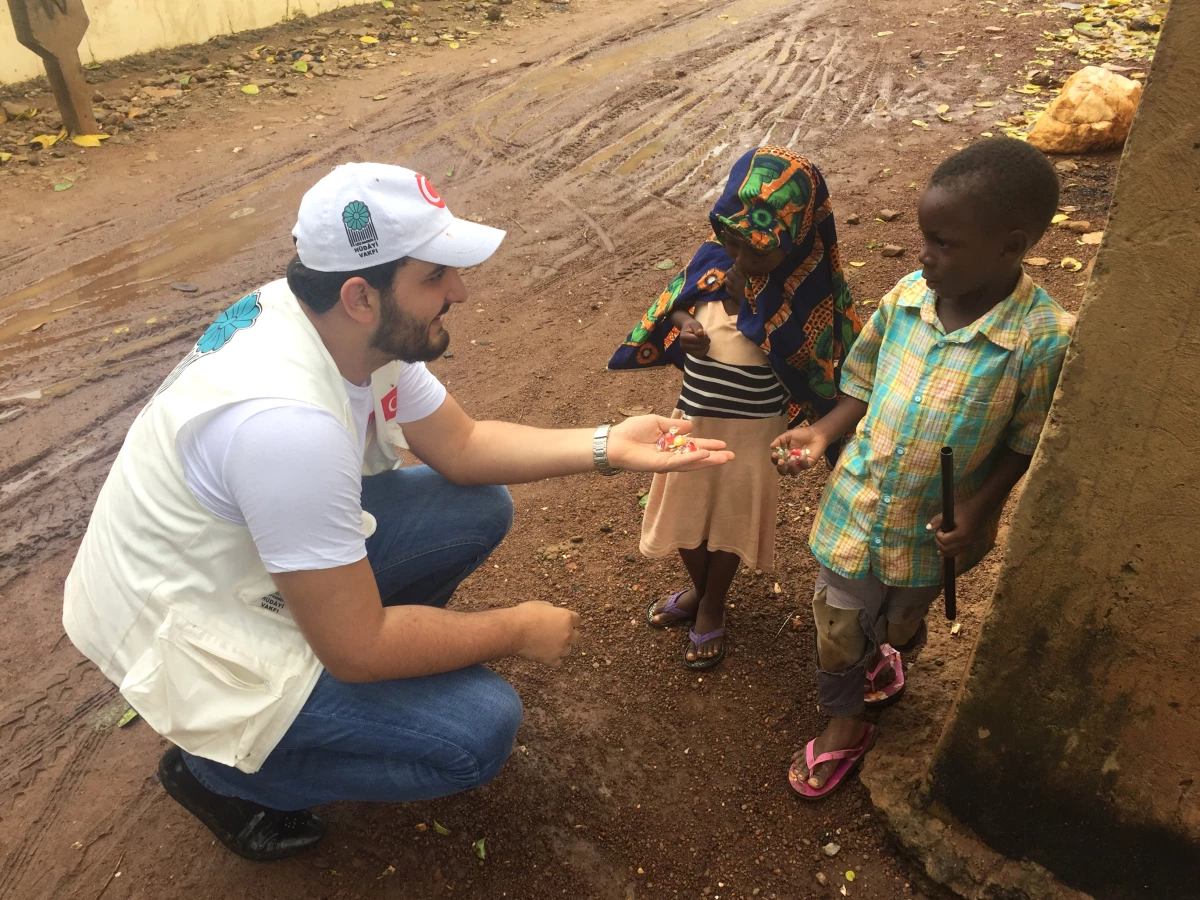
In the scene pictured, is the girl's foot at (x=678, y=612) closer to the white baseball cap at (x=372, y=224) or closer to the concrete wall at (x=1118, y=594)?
the concrete wall at (x=1118, y=594)

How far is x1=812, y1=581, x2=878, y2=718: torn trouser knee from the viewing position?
2369 millimetres

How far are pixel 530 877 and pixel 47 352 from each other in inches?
156

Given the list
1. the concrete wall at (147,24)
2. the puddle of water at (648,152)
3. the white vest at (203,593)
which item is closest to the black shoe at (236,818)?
the white vest at (203,593)

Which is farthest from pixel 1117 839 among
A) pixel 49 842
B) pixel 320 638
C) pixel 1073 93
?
pixel 1073 93

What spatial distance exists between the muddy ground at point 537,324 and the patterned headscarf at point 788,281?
3.31 feet

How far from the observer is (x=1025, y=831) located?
7.11ft

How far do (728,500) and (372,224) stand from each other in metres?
1.26

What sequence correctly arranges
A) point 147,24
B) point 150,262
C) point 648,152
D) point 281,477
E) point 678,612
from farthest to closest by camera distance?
1. point 147,24
2. point 648,152
3. point 150,262
4. point 678,612
5. point 281,477

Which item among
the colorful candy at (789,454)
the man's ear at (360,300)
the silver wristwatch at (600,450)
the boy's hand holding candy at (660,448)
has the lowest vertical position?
the silver wristwatch at (600,450)

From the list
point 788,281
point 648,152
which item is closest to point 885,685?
point 788,281

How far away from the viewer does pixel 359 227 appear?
6.72 ft

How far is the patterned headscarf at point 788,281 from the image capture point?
2.29 meters

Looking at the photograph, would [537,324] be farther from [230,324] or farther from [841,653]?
[841,653]

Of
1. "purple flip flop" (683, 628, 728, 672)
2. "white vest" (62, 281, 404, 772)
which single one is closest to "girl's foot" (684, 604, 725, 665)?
"purple flip flop" (683, 628, 728, 672)
